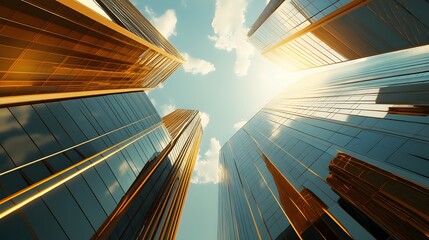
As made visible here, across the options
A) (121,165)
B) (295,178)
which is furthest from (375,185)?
(121,165)

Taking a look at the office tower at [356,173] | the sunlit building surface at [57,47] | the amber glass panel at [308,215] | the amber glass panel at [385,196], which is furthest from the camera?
the amber glass panel at [308,215]

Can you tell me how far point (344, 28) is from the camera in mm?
29156

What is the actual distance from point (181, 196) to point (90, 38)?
40311mm

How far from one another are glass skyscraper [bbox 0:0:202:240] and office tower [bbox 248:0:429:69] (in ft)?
63.1

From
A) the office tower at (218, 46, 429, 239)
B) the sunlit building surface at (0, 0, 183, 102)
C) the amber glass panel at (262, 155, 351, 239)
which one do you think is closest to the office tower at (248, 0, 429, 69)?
the office tower at (218, 46, 429, 239)

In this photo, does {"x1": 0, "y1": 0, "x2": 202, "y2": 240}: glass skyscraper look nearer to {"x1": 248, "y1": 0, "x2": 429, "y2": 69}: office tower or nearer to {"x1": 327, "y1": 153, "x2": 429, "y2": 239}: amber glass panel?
{"x1": 327, "y1": 153, "x2": 429, "y2": 239}: amber glass panel

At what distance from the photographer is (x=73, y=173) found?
17.4 metres

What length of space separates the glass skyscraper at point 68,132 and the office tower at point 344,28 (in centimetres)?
1925

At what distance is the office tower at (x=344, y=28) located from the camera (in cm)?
2020

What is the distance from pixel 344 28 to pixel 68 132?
2761cm

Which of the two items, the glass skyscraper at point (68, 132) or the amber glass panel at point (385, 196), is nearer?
the amber glass panel at point (385, 196)

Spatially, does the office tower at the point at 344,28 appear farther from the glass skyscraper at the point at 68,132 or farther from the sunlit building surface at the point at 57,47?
the sunlit building surface at the point at 57,47

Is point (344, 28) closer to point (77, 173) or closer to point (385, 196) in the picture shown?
point (385, 196)

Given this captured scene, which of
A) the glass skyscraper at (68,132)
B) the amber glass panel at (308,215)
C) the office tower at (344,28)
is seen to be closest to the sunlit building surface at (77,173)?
the glass skyscraper at (68,132)
